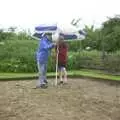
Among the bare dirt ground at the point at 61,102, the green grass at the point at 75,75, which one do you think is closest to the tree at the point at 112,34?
the green grass at the point at 75,75

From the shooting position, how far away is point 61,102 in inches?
420

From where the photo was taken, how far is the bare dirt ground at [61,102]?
29.2ft

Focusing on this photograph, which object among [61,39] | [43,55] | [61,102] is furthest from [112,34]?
[61,102]

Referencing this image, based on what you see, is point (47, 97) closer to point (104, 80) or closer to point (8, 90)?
point (8, 90)

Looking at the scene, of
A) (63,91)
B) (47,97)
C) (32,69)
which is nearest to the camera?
(47,97)

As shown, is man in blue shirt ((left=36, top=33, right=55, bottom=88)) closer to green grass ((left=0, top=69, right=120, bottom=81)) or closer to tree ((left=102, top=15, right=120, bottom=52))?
green grass ((left=0, top=69, right=120, bottom=81))

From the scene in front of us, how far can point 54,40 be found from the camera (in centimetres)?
1427

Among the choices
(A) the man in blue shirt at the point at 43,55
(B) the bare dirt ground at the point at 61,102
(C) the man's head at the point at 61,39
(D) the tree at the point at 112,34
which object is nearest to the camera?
(B) the bare dirt ground at the point at 61,102

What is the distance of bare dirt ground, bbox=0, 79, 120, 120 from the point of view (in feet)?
29.2

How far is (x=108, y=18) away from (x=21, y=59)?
217 inches

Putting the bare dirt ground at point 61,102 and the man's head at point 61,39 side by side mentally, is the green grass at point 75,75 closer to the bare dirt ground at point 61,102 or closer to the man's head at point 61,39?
the bare dirt ground at point 61,102

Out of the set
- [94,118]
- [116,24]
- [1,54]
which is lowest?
[94,118]

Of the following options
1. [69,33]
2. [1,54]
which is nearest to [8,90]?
[69,33]

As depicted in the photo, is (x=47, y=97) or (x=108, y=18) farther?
(x=108, y=18)
